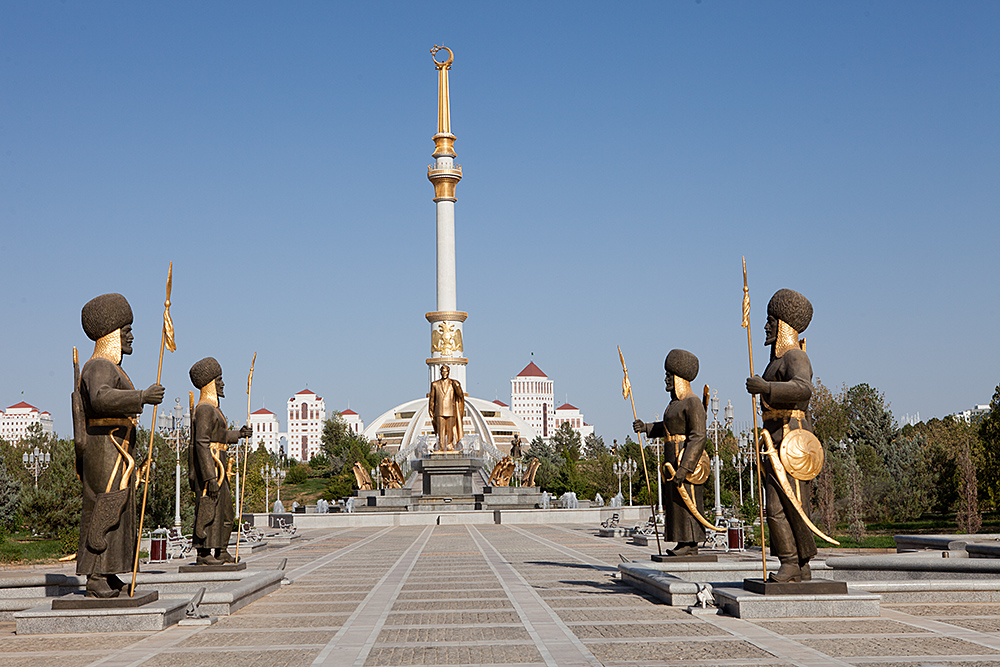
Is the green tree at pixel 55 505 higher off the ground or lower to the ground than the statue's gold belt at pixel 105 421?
lower

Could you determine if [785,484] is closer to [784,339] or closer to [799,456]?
[799,456]

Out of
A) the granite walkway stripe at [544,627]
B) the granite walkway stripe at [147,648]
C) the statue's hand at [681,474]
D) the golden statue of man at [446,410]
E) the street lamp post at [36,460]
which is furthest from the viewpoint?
the golden statue of man at [446,410]

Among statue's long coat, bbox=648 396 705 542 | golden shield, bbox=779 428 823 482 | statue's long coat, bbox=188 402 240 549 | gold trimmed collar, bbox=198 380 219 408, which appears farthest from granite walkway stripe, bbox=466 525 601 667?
gold trimmed collar, bbox=198 380 219 408

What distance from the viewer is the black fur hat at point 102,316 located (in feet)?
39.2

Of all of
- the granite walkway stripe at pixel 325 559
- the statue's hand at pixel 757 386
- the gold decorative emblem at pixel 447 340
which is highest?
the gold decorative emblem at pixel 447 340

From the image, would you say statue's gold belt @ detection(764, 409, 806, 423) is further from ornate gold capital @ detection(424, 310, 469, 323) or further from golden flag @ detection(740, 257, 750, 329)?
ornate gold capital @ detection(424, 310, 469, 323)

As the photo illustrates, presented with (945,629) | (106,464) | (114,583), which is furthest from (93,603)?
(945,629)

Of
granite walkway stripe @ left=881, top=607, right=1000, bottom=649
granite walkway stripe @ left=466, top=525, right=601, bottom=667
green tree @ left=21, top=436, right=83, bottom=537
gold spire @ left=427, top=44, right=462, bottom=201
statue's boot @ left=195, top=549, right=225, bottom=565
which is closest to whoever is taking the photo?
granite walkway stripe @ left=466, top=525, right=601, bottom=667

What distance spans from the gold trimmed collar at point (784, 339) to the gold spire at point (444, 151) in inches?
3141

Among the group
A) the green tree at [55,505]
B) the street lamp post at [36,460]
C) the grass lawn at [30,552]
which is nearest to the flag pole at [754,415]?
the grass lawn at [30,552]

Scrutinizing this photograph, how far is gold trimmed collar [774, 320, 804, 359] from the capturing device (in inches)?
485

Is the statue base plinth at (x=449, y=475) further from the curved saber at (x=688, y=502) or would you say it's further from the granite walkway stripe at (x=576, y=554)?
the curved saber at (x=688, y=502)

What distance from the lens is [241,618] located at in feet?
41.0

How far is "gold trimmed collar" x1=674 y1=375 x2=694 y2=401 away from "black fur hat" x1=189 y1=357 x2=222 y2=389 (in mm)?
Result: 7783
